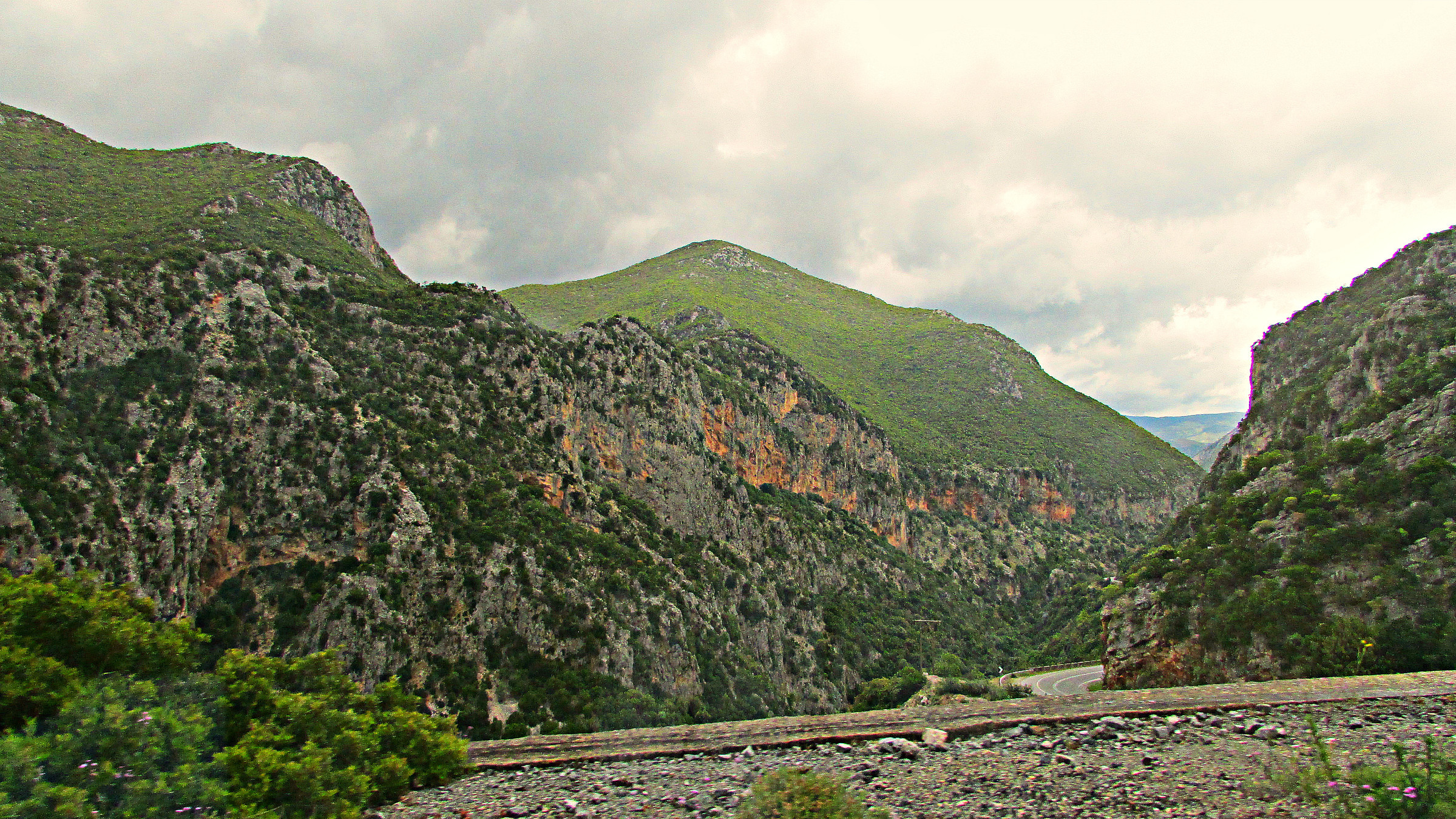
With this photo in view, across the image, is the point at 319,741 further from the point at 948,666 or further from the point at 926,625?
the point at 926,625

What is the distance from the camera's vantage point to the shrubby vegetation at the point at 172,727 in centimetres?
569

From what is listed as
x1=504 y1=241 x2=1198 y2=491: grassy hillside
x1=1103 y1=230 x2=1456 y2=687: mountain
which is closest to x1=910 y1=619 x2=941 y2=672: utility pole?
x1=504 y1=241 x2=1198 y2=491: grassy hillside

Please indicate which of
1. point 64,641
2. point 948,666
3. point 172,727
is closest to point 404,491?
point 64,641

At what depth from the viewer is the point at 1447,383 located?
25.5 meters

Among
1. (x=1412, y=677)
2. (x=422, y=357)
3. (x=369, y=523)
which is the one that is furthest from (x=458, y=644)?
(x=1412, y=677)

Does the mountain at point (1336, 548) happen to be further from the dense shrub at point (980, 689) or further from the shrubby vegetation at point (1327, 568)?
the dense shrub at point (980, 689)

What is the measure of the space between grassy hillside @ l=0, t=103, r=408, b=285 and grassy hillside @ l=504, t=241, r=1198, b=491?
5866 centimetres

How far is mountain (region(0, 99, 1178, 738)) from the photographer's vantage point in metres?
30.4

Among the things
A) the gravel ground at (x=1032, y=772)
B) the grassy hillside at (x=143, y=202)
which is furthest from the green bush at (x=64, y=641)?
the grassy hillside at (x=143, y=202)

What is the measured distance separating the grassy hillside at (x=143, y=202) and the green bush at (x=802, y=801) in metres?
50.1

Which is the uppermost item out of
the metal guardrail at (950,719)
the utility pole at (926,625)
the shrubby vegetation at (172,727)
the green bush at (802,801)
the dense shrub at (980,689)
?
the shrubby vegetation at (172,727)

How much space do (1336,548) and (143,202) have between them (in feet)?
256

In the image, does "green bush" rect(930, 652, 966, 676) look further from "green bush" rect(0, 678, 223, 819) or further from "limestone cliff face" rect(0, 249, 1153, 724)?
"green bush" rect(0, 678, 223, 819)

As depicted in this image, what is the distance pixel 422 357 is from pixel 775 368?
209 feet
